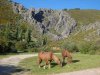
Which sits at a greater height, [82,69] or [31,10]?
[31,10]

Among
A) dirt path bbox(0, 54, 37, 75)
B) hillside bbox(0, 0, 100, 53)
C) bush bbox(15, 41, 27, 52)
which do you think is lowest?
dirt path bbox(0, 54, 37, 75)

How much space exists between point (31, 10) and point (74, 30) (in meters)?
30.8

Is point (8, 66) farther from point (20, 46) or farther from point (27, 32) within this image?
point (27, 32)

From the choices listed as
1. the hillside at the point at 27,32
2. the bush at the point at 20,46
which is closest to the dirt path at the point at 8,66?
the hillside at the point at 27,32

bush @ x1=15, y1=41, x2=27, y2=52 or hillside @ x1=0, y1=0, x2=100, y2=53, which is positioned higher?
hillside @ x1=0, y1=0, x2=100, y2=53

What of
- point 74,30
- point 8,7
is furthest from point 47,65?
point 74,30

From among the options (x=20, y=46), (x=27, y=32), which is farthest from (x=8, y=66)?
(x=27, y=32)

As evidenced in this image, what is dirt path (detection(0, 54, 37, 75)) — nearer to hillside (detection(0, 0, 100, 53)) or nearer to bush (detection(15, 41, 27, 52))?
hillside (detection(0, 0, 100, 53))

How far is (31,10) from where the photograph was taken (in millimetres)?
195125

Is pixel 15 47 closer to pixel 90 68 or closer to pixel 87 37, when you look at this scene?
pixel 90 68

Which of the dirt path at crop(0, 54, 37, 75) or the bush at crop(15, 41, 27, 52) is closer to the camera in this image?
the dirt path at crop(0, 54, 37, 75)

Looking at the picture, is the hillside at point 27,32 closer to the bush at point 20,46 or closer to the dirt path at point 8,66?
the bush at point 20,46

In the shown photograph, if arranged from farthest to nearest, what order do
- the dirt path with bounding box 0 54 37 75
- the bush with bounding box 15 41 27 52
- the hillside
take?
the bush with bounding box 15 41 27 52 < the hillside < the dirt path with bounding box 0 54 37 75

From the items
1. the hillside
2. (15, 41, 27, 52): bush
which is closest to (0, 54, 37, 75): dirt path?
the hillside
